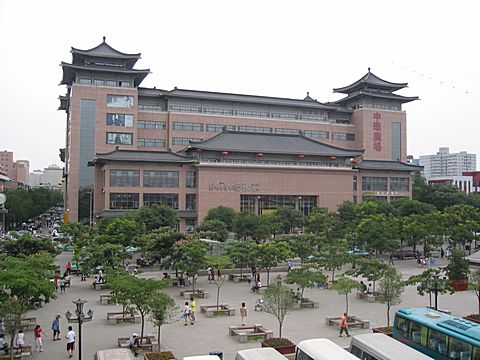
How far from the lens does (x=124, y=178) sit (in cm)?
5897

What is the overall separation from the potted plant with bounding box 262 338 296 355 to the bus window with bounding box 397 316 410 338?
12.3ft

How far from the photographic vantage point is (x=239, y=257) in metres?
31.8

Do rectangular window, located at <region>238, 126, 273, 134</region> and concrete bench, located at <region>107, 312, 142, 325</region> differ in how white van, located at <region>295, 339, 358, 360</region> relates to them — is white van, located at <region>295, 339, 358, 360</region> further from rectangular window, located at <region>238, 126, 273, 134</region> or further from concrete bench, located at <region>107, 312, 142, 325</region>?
rectangular window, located at <region>238, 126, 273, 134</region>

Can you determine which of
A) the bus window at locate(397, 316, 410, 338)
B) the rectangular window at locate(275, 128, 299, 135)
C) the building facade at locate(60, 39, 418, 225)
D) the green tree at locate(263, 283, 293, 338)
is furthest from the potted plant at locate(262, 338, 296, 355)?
the rectangular window at locate(275, 128, 299, 135)

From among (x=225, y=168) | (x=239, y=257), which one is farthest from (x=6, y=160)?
(x=239, y=257)

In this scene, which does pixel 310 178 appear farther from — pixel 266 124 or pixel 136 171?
pixel 136 171

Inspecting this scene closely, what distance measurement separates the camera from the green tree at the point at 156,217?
46.7 m

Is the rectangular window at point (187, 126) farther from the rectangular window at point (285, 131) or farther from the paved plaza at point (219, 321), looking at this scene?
the paved plaza at point (219, 321)

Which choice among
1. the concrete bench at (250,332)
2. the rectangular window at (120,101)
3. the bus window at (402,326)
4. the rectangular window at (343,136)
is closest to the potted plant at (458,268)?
the bus window at (402,326)

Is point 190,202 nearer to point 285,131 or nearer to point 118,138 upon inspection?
point 118,138

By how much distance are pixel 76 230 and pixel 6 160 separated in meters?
159

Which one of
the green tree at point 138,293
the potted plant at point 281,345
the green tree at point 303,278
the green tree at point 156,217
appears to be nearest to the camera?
the potted plant at point 281,345

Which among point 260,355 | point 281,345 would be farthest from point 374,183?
point 260,355

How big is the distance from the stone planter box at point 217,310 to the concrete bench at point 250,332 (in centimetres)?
329
